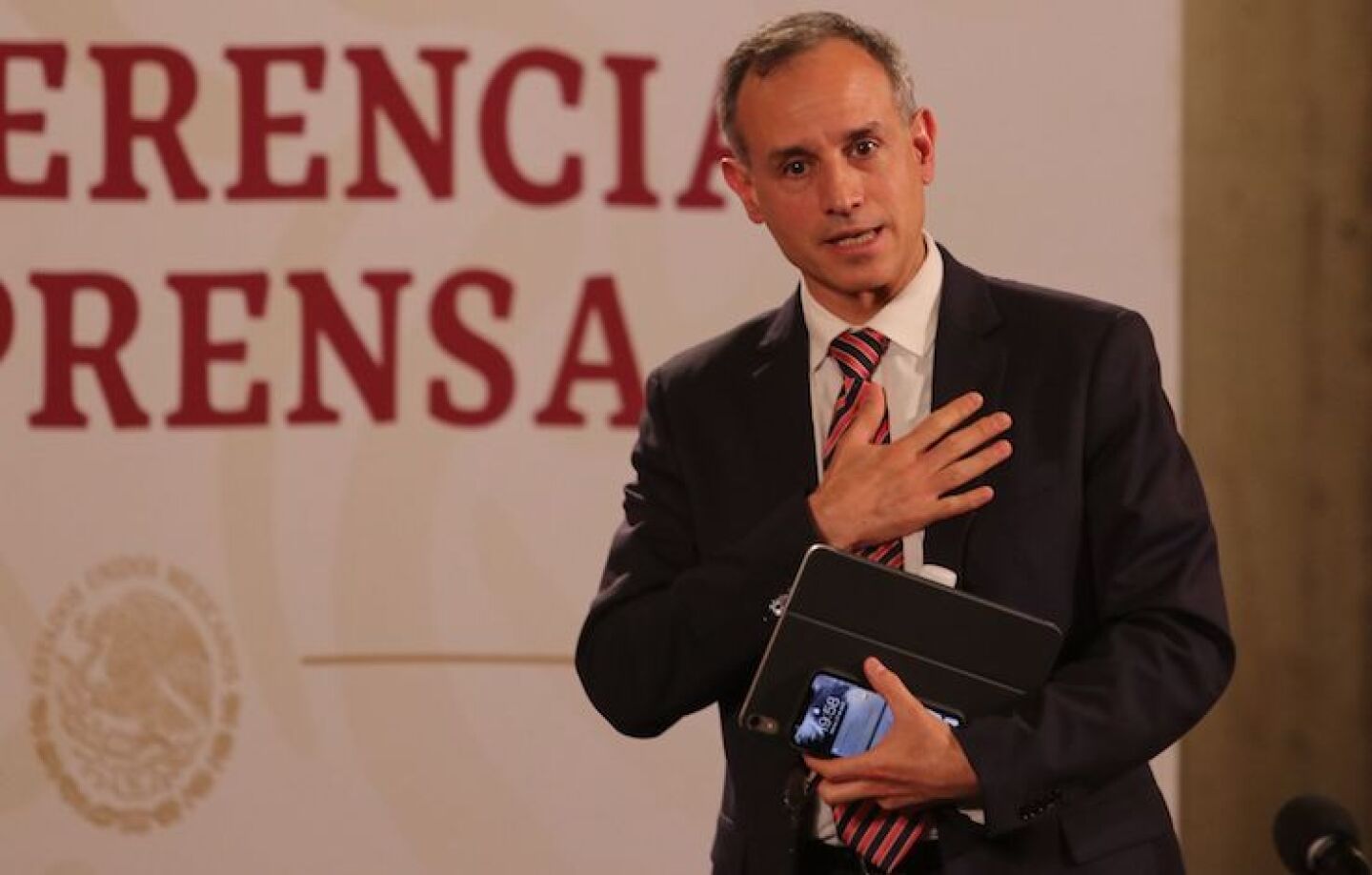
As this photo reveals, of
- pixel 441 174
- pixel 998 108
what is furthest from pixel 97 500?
pixel 998 108

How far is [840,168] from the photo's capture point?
173 centimetres

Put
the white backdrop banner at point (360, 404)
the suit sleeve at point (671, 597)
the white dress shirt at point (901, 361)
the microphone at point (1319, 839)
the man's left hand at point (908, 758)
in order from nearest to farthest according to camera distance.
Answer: the man's left hand at point (908, 758), the suit sleeve at point (671, 597), the white dress shirt at point (901, 361), the microphone at point (1319, 839), the white backdrop banner at point (360, 404)

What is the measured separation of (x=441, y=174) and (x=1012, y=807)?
1.82 metres

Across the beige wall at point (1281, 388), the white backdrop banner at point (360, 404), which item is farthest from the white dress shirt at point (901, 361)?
the beige wall at point (1281, 388)

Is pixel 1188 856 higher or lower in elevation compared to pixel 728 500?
lower

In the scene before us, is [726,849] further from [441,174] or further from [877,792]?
[441,174]

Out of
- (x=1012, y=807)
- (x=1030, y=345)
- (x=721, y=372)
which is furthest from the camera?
(x=721, y=372)

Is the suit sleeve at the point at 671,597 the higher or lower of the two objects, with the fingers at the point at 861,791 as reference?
higher

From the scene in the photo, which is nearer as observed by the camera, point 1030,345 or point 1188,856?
point 1030,345

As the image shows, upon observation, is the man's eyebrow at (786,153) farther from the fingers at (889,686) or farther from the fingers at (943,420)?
the fingers at (889,686)

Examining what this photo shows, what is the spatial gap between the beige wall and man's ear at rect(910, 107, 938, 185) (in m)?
1.38

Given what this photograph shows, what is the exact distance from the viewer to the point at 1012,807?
1.55 metres

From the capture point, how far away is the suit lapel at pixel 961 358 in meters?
1.66

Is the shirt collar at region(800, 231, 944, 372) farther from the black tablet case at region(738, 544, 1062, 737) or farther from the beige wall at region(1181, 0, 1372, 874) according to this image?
the beige wall at region(1181, 0, 1372, 874)
